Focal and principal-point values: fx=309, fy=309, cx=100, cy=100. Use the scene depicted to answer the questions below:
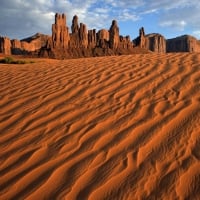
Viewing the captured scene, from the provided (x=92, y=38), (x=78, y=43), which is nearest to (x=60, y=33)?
(x=78, y=43)

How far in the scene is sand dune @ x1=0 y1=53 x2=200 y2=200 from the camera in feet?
9.19

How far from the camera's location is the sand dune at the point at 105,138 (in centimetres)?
280

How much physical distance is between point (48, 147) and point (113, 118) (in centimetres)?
101

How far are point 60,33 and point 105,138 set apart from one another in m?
68.6

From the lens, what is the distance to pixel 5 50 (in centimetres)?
8344

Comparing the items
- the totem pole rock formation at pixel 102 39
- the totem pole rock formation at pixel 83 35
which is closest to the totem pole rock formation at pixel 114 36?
the totem pole rock formation at pixel 102 39

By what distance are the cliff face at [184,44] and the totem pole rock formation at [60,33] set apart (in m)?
56.1

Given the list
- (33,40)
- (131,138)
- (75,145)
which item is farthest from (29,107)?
(33,40)

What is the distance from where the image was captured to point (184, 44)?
383ft

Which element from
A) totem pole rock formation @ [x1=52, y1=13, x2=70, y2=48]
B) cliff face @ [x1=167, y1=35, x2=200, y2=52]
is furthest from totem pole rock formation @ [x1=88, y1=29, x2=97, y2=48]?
cliff face @ [x1=167, y1=35, x2=200, y2=52]

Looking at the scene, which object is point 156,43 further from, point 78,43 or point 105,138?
point 105,138

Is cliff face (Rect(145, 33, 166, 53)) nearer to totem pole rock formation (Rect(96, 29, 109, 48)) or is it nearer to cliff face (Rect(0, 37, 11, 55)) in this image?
totem pole rock formation (Rect(96, 29, 109, 48))

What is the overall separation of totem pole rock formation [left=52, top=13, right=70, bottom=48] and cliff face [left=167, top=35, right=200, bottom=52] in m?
56.1

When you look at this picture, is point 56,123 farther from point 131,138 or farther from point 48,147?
point 131,138
